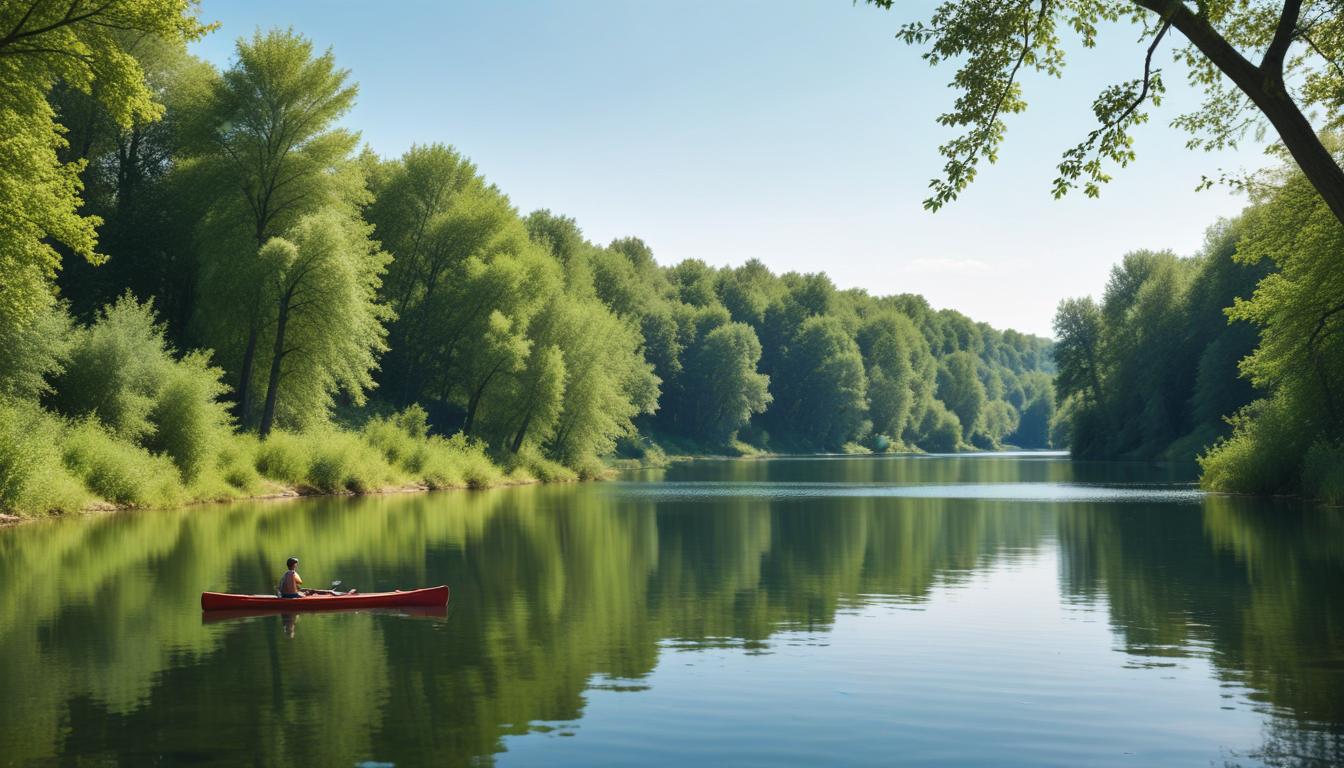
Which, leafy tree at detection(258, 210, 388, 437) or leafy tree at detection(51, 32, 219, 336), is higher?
leafy tree at detection(51, 32, 219, 336)

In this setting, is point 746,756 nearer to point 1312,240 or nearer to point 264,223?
point 1312,240

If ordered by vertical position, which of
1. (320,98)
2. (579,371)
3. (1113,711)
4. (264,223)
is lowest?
(1113,711)

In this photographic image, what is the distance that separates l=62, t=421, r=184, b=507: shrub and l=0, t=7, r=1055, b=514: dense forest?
81mm

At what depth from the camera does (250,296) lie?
51406mm

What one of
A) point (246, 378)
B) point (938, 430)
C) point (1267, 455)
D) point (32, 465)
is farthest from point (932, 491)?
point (938, 430)

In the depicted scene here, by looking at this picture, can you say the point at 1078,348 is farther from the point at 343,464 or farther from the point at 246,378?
the point at 246,378

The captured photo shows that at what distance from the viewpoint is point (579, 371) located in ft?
238

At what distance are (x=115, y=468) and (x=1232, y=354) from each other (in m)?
66.8

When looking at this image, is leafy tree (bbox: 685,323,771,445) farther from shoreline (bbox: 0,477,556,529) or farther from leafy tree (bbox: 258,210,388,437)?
leafy tree (bbox: 258,210,388,437)

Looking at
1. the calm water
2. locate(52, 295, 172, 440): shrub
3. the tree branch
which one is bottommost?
the calm water

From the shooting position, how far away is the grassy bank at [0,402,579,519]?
34.7 m

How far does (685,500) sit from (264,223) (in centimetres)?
2395

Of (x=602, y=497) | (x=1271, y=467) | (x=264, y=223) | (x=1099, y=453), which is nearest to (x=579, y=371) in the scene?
(x=602, y=497)

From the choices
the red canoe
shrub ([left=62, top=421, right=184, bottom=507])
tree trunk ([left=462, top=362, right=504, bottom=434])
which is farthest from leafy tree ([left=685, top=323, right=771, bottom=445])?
the red canoe
